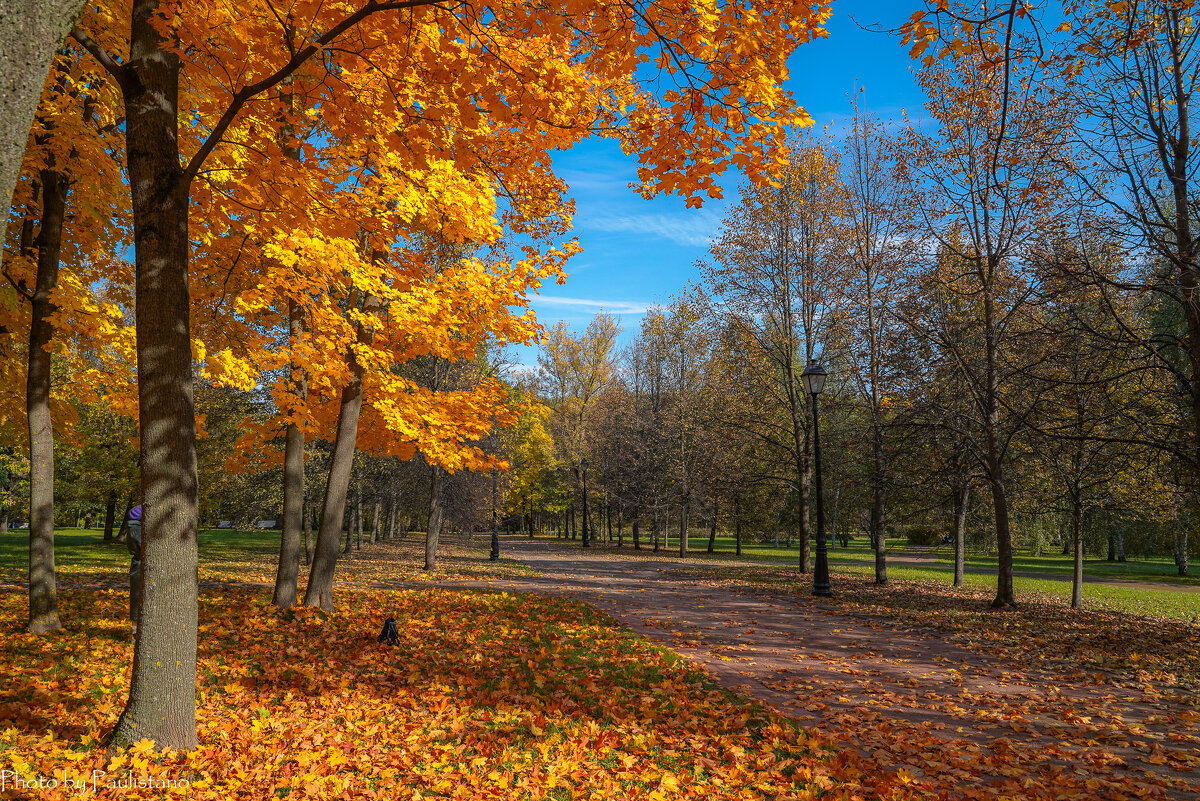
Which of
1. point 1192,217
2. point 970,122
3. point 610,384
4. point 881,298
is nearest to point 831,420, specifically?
point 610,384

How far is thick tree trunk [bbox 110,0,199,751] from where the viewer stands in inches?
147

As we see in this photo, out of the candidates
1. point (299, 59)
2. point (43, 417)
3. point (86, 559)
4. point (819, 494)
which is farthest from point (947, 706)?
point (86, 559)

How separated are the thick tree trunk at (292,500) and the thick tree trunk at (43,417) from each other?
2596mm

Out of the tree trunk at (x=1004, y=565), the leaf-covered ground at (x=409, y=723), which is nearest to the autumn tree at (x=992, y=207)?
the tree trunk at (x=1004, y=565)

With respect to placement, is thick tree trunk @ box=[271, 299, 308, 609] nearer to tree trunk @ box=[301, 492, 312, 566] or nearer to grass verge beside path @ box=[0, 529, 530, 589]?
grass verge beside path @ box=[0, 529, 530, 589]

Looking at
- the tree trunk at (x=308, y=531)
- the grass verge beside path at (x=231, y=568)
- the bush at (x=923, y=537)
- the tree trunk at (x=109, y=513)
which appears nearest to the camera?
the grass verge beside path at (x=231, y=568)

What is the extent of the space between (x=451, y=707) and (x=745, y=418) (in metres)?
15.5

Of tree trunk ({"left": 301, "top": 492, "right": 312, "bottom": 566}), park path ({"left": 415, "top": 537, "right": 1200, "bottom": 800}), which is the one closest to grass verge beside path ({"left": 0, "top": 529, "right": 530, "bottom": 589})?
tree trunk ({"left": 301, "top": 492, "right": 312, "bottom": 566})

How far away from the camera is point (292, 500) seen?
31.6ft

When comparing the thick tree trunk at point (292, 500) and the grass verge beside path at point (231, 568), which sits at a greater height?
the thick tree trunk at point (292, 500)

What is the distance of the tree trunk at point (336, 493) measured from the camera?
29.2 feet

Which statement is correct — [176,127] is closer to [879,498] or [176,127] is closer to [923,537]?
[879,498]

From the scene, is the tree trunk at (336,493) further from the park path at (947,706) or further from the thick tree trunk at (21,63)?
the thick tree trunk at (21,63)

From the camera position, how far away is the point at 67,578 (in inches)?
462
